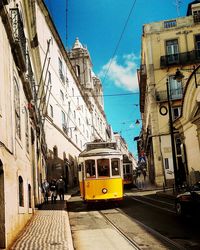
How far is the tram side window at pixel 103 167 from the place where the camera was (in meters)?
17.5

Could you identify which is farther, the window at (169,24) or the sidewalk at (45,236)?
the window at (169,24)

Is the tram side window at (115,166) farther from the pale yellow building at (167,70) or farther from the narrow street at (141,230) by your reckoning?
the pale yellow building at (167,70)

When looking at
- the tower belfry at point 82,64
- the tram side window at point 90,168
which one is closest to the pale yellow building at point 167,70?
the tram side window at point 90,168

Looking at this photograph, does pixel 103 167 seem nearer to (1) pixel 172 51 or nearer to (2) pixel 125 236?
(2) pixel 125 236

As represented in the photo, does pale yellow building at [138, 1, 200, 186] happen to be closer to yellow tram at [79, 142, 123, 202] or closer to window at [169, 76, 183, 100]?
window at [169, 76, 183, 100]

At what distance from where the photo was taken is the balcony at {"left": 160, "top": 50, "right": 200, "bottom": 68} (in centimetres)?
3572

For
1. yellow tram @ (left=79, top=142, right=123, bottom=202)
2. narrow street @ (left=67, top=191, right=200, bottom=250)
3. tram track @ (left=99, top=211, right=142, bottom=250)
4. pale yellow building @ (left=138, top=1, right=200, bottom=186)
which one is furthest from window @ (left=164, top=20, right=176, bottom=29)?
tram track @ (left=99, top=211, right=142, bottom=250)

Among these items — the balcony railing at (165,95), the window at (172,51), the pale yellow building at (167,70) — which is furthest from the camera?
the window at (172,51)

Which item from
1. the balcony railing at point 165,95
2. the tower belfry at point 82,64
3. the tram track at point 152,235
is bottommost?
the tram track at point 152,235

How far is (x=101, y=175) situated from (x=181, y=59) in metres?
21.7

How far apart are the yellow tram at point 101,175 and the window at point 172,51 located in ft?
67.3

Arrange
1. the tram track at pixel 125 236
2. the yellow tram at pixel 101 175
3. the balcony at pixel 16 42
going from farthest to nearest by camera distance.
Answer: the yellow tram at pixel 101 175 < the balcony at pixel 16 42 < the tram track at pixel 125 236

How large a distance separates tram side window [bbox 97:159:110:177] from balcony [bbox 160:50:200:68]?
68.2 ft

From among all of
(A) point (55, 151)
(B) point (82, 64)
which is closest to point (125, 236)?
(A) point (55, 151)
